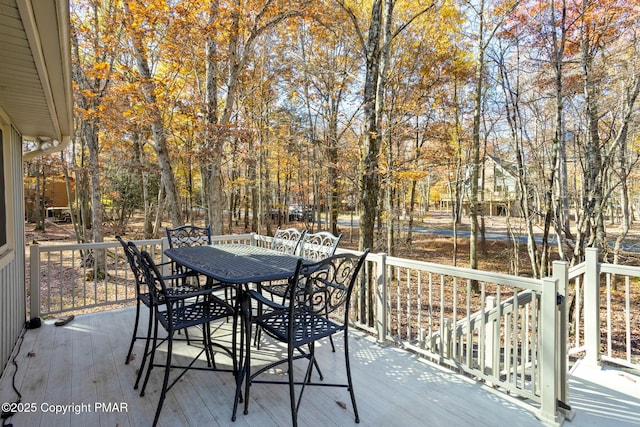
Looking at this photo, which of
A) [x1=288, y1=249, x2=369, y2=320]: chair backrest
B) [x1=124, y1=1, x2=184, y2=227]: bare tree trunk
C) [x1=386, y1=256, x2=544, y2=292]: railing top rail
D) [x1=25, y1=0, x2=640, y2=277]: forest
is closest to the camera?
[x1=288, y1=249, x2=369, y2=320]: chair backrest

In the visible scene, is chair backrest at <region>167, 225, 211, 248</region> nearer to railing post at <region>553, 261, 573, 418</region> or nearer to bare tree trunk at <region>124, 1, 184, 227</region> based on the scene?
bare tree trunk at <region>124, 1, 184, 227</region>

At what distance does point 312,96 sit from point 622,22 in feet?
25.0

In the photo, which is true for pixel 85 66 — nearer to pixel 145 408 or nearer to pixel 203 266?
pixel 203 266

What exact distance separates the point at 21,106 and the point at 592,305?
5237 millimetres

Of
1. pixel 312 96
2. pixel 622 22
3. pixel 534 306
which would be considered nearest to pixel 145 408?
pixel 534 306

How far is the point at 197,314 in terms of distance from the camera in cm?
243

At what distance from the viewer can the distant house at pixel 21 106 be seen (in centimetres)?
145

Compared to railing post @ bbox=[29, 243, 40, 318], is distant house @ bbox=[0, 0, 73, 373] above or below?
above

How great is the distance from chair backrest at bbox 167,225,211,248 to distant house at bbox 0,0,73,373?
1.56m

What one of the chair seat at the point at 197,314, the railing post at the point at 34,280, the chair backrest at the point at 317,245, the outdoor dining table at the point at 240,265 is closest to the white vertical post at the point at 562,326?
the outdoor dining table at the point at 240,265

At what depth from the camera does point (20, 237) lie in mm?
3652

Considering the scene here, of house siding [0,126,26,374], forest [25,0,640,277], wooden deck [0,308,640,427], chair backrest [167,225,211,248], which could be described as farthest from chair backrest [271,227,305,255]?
house siding [0,126,26,374]

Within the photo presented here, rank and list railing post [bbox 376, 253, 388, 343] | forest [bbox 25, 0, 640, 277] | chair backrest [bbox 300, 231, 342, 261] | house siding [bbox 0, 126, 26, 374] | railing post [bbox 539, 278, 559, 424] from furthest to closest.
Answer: forest [bbox 25, 0, 640, 277], chair backrest [bbox 300, 231, 342, 261], railing post [bbox 376, 253, 388, 343], house siding [bbox 0, 126, 26, 374], railing post [bbox 539, 278, 559, 424]

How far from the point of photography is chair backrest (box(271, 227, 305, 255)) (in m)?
4.17
